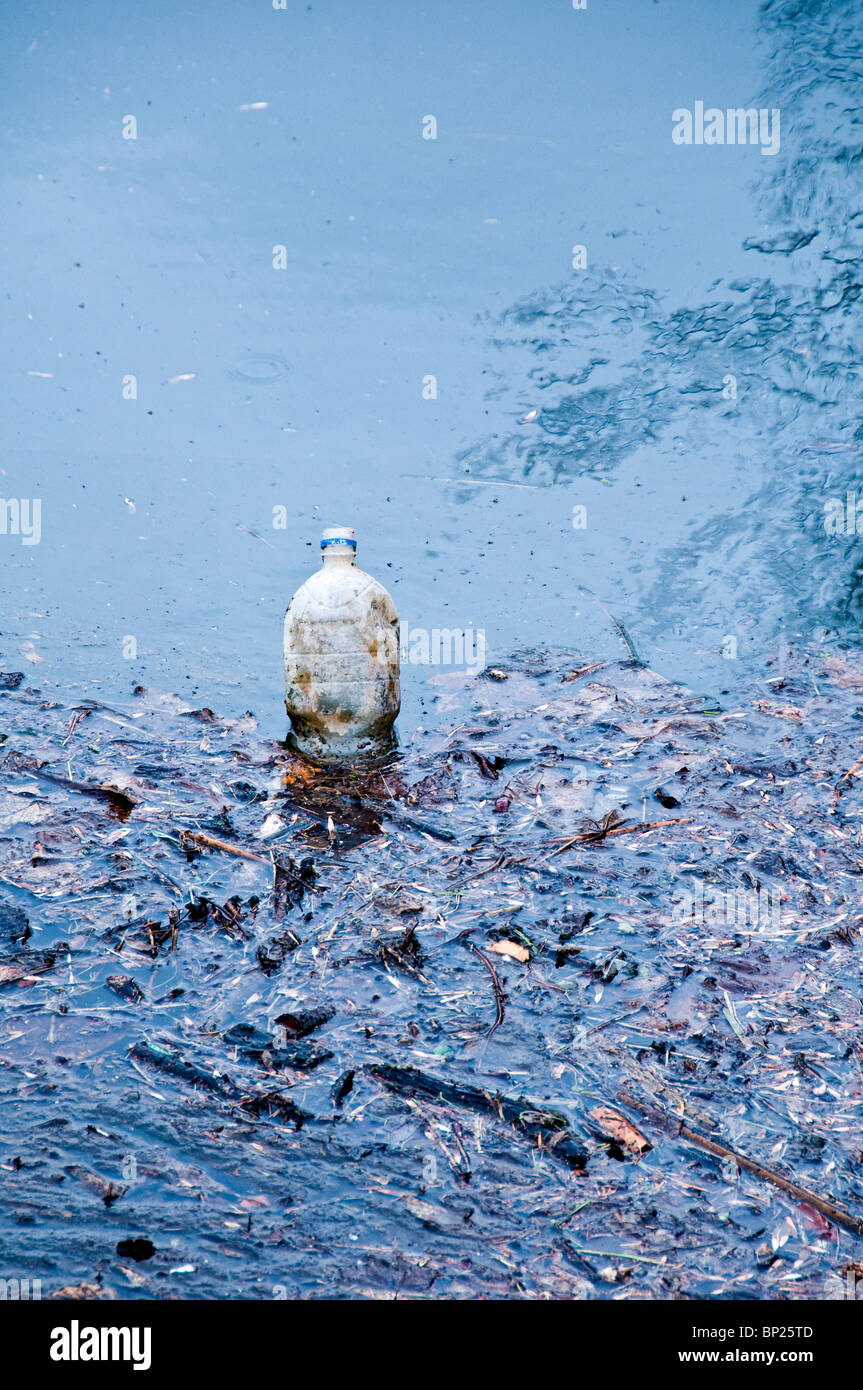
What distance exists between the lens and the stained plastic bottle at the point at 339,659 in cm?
573

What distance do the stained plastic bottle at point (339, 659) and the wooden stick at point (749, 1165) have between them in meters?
3.00

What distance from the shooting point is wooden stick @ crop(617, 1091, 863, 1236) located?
2.87 m

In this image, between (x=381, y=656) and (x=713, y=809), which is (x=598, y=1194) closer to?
(x=713, y=809)

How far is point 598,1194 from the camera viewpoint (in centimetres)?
296

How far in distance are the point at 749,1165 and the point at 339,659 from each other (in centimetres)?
354

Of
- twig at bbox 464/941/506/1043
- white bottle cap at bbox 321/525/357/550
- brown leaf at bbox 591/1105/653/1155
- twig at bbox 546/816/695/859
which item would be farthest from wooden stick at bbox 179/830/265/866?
brown leaf at bbox 591/1105/653/1155

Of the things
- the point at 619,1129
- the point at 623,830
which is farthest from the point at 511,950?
the point at 623,830

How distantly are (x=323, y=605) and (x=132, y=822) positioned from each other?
64.8 inches

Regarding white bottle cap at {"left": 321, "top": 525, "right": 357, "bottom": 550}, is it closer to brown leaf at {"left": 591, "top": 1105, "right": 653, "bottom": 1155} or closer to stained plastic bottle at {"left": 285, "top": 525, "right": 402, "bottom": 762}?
stained plastic bottle at {"left": 285, "top": 525, "right": 402, "bottom": 762}

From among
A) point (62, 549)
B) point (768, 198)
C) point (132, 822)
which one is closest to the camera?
point (132, 822)

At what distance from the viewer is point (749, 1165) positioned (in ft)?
10.0

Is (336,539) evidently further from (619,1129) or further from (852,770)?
(619,1129)

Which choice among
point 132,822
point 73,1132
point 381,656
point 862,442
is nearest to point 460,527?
point 381,656

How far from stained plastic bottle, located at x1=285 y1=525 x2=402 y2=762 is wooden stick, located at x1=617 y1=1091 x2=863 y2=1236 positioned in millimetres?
3005
